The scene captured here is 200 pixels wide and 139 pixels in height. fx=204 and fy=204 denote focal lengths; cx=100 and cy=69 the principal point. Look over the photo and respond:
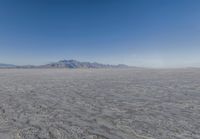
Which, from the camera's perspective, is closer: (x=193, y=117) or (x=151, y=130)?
(x=151, y=130)

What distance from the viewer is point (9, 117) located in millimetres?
5699

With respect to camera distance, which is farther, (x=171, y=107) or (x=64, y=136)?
(x=171, y=107)

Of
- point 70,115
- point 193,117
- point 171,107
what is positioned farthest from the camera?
point 171,107

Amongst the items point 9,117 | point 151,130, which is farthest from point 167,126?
point 9,117

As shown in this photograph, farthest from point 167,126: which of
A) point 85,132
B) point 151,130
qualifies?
point 85,132

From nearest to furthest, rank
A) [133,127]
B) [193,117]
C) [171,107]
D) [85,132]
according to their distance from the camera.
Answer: [85,132] → [133,127] → [193,117] → [171,107]

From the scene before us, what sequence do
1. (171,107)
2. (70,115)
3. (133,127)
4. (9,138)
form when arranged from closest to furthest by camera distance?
(9,138) → (133,127) → (70,115) → (171,107)

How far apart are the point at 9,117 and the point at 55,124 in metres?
1.56

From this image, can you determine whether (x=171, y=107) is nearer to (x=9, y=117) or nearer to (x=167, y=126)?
(x=167, y=126)

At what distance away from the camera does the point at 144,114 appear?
6.01 m

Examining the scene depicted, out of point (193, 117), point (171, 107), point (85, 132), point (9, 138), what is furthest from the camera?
point (171, 107)

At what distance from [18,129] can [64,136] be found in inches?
47.4

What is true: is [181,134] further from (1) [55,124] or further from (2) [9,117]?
(2) [9,117]

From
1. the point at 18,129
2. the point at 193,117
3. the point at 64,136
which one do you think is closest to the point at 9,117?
the point at 18,129
